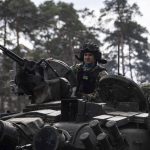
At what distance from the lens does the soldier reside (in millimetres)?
11070

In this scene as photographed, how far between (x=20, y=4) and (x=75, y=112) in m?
38.9

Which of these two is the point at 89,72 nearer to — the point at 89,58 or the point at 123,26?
the point at 89,58

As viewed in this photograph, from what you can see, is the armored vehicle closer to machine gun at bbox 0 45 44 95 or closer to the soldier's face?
machine gun at bbox 0 45 44 95

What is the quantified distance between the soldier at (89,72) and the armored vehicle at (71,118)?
0.53 m

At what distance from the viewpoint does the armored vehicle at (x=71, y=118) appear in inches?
300

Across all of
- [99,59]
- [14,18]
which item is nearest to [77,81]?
[99,59]

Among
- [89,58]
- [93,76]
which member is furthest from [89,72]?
[89,58]

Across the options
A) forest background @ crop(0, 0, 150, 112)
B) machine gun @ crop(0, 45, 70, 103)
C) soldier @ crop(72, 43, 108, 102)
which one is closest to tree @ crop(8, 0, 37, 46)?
forest background @ crop(0, 0, 150, 112)

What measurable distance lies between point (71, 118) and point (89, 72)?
280cm

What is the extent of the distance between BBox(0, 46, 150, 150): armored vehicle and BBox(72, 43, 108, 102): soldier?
53cm

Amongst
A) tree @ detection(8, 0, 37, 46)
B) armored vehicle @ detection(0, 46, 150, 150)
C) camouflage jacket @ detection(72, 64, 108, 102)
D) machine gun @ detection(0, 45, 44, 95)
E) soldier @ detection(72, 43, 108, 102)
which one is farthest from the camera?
tree @ detection(8, 0, 37, 46)

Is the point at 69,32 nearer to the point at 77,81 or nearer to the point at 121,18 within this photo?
the point at 121,18

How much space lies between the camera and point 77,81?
1132 centimetres

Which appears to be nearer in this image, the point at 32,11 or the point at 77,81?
the point at 77,81
